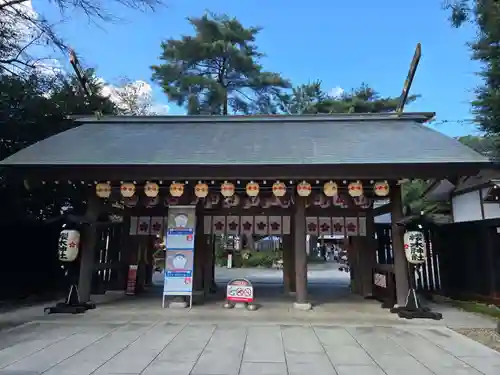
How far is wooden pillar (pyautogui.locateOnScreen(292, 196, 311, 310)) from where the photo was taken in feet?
26.3

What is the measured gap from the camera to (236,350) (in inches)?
191

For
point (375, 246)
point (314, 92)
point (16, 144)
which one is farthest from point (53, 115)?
point (314, 92)

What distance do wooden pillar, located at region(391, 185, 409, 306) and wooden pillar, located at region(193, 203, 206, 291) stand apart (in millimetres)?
5050

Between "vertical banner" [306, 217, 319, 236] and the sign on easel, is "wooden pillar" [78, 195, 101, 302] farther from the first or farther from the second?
"vertical banner" [306, 217, 319, 236]

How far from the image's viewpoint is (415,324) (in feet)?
21.8

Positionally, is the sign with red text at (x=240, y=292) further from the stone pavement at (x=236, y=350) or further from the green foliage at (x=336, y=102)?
the green foliage at (x=336, y=102)

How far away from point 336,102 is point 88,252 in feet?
64.3

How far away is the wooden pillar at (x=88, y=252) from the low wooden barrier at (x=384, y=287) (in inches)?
287

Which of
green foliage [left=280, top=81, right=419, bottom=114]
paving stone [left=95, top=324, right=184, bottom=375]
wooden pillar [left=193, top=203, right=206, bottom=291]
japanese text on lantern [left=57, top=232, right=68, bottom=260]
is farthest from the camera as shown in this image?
green foliage [left=280, top=81, right=419, bottom=114]

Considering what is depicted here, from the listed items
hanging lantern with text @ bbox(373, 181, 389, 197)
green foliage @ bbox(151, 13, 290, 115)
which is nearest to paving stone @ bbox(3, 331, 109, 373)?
hanging lantern with text @ bbox(373, 181, 389, 197)

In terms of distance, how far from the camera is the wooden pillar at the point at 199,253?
940 centimetres

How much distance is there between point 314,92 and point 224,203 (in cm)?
1963

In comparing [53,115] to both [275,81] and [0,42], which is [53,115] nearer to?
[0,42]

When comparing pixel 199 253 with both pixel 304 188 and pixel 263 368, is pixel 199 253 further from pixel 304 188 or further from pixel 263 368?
pixel 263 368
